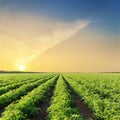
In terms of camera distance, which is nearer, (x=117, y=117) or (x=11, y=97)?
(x=117, y=117)

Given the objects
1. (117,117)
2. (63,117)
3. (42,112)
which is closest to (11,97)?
(42,112)

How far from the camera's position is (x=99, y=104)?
15.6 m

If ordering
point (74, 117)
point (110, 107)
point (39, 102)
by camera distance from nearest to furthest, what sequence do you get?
1. point (74, 117)
2. point (110, 107)
3. point (39, 102)

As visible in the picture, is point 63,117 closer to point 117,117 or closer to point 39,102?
point 117,117

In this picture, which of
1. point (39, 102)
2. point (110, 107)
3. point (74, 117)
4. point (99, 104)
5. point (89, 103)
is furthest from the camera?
point (39, 102)

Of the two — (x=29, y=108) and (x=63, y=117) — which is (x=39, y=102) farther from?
(x=63, y=117)

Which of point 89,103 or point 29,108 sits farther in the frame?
point 89,103

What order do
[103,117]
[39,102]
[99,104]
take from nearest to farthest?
[103,117], [99,104], [39,102]

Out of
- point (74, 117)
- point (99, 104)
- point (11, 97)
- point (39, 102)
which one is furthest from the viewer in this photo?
point (11, 97)

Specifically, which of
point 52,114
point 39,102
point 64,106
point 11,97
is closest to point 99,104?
point 64,106

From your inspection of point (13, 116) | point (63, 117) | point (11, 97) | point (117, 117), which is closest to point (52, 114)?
point (63, 117)

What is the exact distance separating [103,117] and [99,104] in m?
2.51

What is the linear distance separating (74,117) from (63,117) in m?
0.56

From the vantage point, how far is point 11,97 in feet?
64.6
